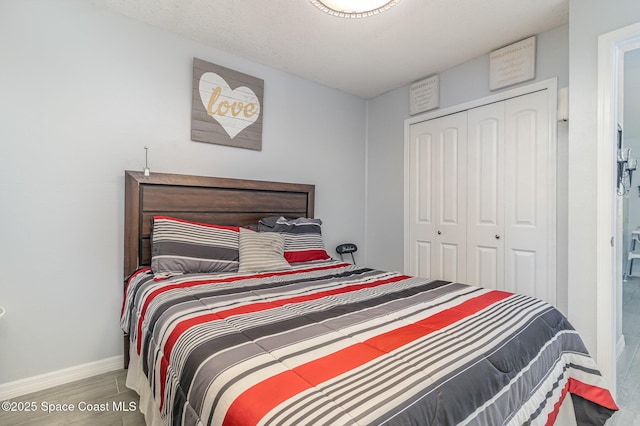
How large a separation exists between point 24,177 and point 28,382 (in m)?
1.27

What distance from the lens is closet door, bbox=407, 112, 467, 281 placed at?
115 inches

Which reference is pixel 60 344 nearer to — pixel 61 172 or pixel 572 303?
pixel 61 172

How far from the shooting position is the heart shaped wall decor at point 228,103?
252cm

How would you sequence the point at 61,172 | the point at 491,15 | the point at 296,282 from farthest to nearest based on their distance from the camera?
the point at 491,15 < the point at 61,172 < the point at 296,282

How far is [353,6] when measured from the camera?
1794mm

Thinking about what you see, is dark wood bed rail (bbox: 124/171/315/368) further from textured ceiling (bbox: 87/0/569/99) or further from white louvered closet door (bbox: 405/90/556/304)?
white louvered closet door (bbox: 405/90/556/304)

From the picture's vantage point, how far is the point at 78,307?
2.06 meters

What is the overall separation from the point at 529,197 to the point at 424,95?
1.43 m

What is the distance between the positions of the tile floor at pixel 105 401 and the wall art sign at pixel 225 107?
1840 millimetres

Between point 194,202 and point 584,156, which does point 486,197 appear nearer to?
point 584,156

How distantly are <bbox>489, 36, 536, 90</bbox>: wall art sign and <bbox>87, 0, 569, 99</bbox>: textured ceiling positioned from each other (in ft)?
0.24

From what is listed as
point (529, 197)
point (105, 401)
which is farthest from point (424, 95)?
point (105, 401)

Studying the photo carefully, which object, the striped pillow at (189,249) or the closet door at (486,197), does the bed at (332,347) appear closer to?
the striped pillow at (189,249)

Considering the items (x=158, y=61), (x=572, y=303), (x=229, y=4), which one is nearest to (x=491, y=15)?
(x=229, y=4)
